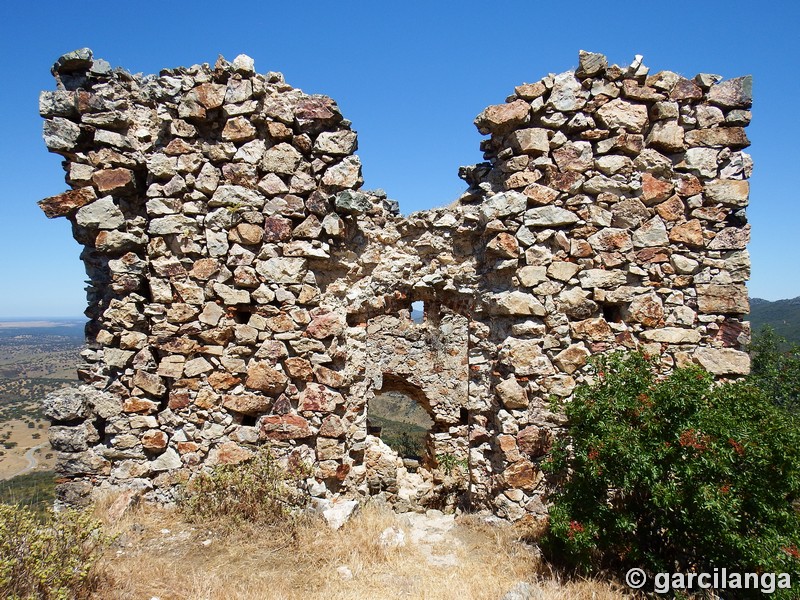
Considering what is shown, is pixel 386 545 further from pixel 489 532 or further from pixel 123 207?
pixel 123 207

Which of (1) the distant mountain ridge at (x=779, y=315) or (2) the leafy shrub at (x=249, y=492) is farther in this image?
(1) the distant mountain ridge at (x=779, y=315)

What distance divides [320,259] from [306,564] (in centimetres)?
303

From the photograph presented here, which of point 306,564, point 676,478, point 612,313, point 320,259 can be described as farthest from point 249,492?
point 612,313

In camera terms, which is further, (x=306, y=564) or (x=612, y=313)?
(x=612, y=313)

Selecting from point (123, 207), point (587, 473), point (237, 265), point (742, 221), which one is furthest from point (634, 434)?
point (123, 207)

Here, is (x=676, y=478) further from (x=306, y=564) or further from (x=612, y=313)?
(x=306, y=564)

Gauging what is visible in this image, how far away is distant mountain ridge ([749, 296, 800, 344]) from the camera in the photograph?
34.0 m

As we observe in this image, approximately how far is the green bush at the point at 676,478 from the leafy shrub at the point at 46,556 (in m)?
3.61

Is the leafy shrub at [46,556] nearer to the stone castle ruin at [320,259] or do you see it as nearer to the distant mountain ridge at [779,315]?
the stone castle ruin at [320,259]

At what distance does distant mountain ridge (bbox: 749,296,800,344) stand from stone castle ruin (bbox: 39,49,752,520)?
3111cm

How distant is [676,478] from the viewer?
3.55 meters

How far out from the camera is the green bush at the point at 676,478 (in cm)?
332

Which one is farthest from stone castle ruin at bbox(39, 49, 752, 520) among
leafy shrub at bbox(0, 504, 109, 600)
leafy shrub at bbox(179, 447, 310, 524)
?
leafy shrub at bbox(0, 504, 109, 600)

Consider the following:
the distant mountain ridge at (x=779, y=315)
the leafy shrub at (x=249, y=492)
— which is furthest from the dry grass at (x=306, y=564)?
the distant mountain ridge at (x=779, y=315)
